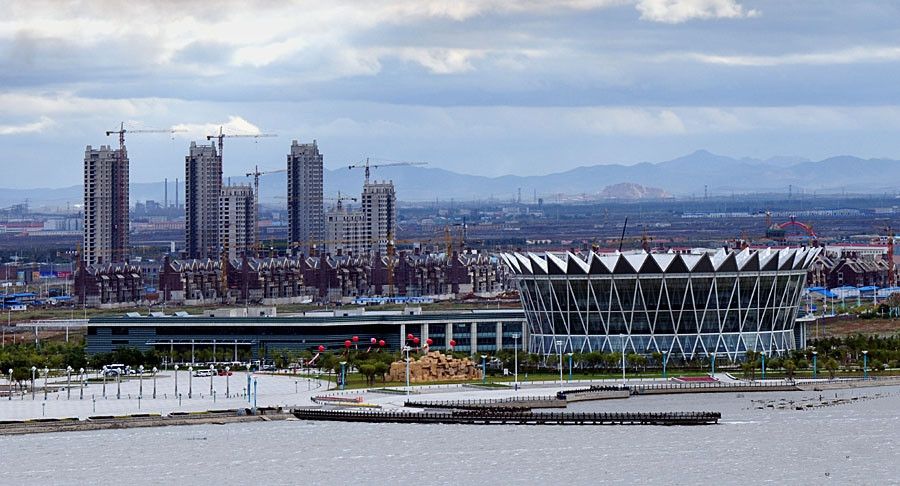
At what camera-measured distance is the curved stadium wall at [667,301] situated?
144m

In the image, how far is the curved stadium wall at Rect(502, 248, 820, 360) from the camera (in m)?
144

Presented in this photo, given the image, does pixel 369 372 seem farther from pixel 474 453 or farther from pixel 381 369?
pixel 474 453

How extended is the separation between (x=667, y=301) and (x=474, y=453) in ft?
165

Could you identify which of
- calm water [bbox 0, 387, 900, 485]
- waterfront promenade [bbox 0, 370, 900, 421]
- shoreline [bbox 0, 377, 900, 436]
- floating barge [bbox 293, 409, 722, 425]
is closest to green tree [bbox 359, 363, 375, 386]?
waterfront promenade [bbox 0, 370, 900, 421]

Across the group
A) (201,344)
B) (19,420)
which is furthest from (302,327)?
(19,420)

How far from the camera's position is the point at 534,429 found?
4208 inches

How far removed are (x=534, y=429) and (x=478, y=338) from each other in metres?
55.5

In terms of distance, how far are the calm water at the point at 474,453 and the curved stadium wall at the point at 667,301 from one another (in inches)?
1221

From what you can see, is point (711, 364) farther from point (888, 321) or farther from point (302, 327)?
point (888, 321)

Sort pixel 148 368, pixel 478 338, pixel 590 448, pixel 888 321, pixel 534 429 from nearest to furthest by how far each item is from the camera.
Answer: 1. pixel 590 448
2. pixel 534 429
3. pixel 148 368
4. pixel 478 338
5. pixel 888 321

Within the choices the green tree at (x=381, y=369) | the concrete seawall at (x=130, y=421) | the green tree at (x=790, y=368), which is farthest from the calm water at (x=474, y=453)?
the green tree at (x=381, y=369)

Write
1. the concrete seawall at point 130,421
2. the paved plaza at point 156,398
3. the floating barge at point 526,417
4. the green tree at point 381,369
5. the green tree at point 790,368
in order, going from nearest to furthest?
the concrete seawall at point 130,421, the floating barge at point 526,417, the paved plaza at point 156,398, the green tree at point 790,368, the green tree at point 381,369

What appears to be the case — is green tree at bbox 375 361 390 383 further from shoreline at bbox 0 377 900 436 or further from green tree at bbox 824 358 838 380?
green tree at bbox 824 358 838 380

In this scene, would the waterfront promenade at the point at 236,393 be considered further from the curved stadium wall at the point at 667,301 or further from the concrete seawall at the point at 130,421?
the curved stadium wall at the point at 667,301
